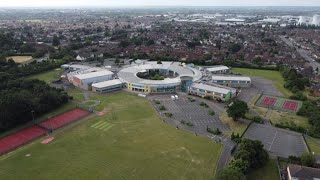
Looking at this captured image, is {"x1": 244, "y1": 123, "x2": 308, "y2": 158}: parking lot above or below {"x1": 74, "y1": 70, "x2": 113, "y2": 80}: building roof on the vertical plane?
below

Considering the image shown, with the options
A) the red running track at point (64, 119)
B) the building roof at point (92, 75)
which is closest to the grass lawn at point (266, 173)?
the red running track at point (64, 119)

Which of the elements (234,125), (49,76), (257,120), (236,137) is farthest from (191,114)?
(49,76)

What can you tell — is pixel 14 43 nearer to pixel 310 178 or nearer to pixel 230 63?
pixel 230 63

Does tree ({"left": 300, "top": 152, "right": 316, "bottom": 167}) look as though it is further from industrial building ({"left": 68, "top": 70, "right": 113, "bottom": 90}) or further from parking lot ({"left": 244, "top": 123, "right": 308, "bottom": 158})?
industrial building ({"left": 68, "top": 70, "right": 113, "bottom": 90})

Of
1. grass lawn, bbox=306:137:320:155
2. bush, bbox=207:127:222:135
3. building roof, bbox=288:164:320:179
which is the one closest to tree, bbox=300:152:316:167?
building roof, bbox=288:164:320:179

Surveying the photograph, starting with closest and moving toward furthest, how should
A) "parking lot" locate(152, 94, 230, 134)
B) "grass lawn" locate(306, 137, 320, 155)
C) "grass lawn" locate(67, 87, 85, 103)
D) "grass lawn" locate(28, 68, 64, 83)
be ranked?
"grass lawn" locate(306, 137, 320, 155), "parking lot" locate(152, 94, 230, 134), "grass lawn" locate(67, 87, 85, 103), "grass lawn" locate(28, 68, 64, 83)

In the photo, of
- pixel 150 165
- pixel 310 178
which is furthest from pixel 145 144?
pixel 310 178
